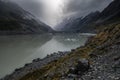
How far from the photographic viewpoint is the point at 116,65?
2027 centimetres

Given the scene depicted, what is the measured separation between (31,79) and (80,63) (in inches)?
420

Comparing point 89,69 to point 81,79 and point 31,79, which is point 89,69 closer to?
point 81,79

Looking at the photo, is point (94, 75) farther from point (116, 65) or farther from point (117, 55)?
point (117, 55)

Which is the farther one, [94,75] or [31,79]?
[31,79]

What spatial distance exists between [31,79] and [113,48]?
1123 centimetres

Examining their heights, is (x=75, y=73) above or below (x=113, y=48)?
below

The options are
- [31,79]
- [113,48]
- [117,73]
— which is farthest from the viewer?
[31,79]

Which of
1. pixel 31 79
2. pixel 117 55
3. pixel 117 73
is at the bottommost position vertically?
pixel 31 79

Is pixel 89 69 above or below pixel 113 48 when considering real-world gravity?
below

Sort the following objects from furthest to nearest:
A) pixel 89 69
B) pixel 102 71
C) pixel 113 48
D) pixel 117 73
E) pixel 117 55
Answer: pixel 113 48 → pixel 117 55 → pixel 89 69 → pixel 102 71 → pixel 117 73

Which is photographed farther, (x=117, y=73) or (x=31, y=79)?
(x=31, y=79)

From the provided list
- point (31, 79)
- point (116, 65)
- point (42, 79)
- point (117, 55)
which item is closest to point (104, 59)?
point (117, 55)

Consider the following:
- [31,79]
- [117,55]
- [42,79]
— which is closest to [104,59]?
[117,55]

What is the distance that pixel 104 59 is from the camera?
23734 millimetres
